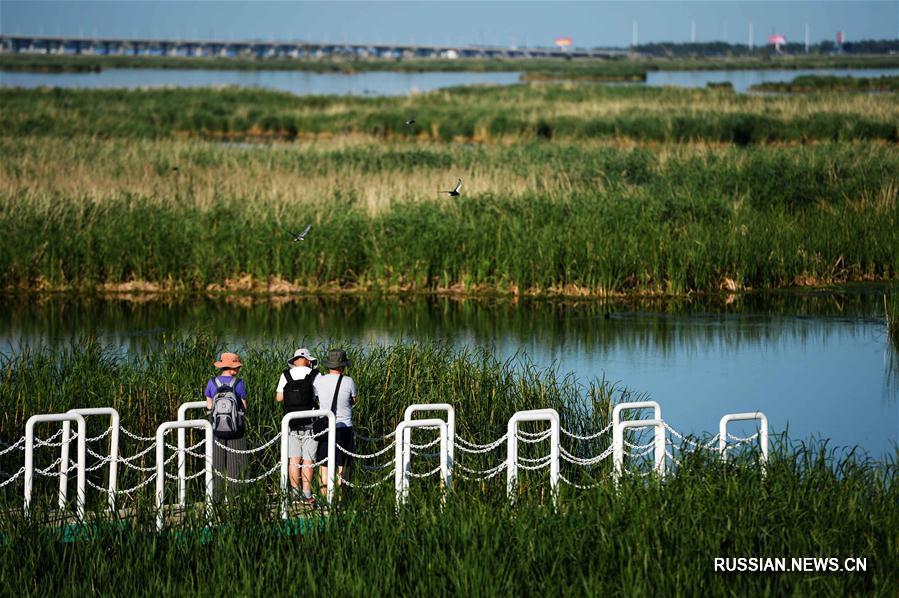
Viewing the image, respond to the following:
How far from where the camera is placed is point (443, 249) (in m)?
27.2

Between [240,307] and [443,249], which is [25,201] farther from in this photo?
[443,249]

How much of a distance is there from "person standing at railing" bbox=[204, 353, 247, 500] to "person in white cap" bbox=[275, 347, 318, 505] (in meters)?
0.41

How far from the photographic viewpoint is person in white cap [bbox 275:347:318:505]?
481 inches

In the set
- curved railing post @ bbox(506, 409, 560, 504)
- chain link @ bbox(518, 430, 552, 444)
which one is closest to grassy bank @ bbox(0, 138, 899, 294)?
chain link @ bbox(518, 430, 552, 444)

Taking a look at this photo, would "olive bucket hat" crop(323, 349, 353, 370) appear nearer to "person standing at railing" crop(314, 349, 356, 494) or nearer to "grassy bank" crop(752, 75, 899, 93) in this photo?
"person standing at railing" crop(314, 349, 356, 494)

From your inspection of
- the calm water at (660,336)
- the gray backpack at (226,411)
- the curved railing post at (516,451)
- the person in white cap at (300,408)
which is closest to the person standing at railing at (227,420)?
the gray backpack at (226,411)

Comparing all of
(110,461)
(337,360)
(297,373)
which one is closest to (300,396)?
(297,373)

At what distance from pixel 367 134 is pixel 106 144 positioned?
13.7 metres

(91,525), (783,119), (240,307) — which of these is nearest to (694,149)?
(783,119)

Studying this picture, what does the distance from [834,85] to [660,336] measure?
65.3 meters

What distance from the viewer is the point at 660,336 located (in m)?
23.0

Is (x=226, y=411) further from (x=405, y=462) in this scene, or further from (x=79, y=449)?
(x=405, y=462)

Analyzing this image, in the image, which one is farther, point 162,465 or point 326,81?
point 326,81

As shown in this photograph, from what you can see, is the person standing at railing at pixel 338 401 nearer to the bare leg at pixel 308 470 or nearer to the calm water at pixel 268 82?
the bare leg at pixel 308 470
